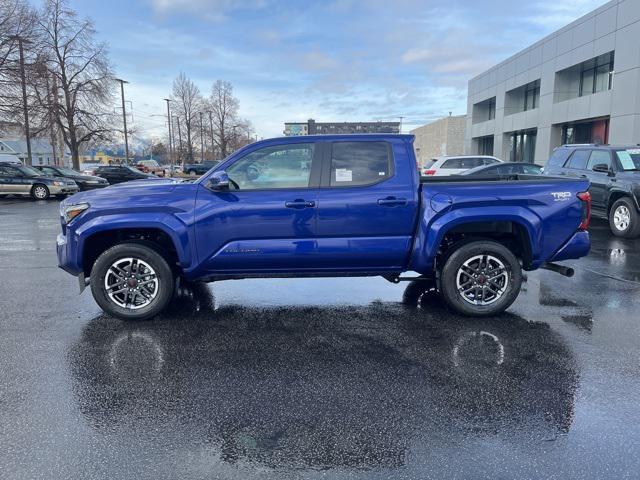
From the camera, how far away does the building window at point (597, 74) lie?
86.1 feet

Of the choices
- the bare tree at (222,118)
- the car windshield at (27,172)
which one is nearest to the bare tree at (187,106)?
the bare tree at (222,118)

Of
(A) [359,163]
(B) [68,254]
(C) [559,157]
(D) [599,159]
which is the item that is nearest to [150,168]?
(C) [559,157]

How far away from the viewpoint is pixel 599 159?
35.2ft

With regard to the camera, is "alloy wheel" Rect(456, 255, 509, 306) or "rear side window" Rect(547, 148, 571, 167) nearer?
"alloy wheel" Rect(456, 255, 509, 306)

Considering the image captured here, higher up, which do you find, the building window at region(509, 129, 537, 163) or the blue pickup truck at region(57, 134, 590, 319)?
the building window at region(509, 129, 537, 163)

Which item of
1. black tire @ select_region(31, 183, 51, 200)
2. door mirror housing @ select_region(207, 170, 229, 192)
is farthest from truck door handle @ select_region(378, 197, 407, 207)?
black tire @ select_region(31, 183, 51, 200)

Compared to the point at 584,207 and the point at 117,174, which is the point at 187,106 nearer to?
the point at 117,174

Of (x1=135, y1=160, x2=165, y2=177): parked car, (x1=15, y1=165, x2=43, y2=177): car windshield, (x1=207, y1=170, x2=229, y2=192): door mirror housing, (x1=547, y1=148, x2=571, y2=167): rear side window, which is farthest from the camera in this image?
(x1=135, y1=160, x2=165, y2=177): parked car

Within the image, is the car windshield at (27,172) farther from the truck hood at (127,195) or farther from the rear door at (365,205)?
the rear door at (365,205)

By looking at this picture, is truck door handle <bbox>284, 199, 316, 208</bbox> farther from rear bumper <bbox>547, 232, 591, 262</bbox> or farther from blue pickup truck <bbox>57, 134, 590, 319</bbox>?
rear bumper <bbox>547, 232, 591, 262</bbox>

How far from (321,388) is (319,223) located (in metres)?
1.87

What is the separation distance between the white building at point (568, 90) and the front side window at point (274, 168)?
23.2 meters

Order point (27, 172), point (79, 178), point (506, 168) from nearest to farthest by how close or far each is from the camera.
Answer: point (506, 168), point (27, 172), point (79, 178)

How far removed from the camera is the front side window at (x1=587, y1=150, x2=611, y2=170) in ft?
34.3
